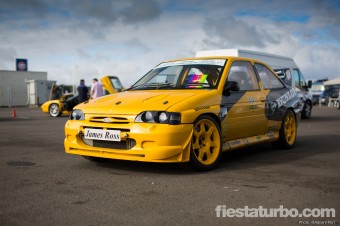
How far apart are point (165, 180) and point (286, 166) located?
1.86 metres

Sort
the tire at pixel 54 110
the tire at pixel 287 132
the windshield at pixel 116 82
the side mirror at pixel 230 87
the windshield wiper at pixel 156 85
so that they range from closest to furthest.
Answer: the side mirror at pixel 230 87, the windshield wiper at pixel 156 85, the tire at pixel 287 132, the tire at pixel 54 110, the windshield at pixel 116 82

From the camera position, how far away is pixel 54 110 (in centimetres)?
1997

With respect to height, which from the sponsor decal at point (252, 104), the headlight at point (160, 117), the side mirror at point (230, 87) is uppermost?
the side mirror at point (230, 87)

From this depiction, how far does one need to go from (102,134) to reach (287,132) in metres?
3.83

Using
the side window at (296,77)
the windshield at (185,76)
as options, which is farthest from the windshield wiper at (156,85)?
the side window at (296,77)

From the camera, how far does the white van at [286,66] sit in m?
14.4

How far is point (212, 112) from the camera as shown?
18.2 feet

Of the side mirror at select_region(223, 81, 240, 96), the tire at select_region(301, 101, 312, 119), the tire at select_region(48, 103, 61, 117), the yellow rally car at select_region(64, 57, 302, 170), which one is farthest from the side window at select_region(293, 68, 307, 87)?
the tire at select_region(48, 103, 61, 117)

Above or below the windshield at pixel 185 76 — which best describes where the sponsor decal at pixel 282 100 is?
below

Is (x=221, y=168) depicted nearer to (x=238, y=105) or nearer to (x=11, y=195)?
(x=238, y=105)

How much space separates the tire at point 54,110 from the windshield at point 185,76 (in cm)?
1379

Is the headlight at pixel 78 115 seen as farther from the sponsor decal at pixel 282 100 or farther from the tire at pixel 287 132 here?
the tire at pixel 287 132

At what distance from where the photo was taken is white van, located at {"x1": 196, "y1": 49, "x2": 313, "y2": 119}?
47.3 ft

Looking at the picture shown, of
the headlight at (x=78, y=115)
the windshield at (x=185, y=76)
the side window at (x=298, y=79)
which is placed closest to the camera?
the headlight at (x=78, y=115)
